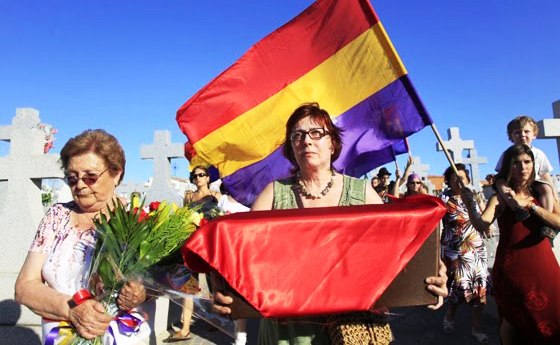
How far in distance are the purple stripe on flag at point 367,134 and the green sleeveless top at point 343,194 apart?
1671 millimetres

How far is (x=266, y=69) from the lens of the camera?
393 centimetres

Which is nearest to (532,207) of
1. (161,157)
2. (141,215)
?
(141,215)

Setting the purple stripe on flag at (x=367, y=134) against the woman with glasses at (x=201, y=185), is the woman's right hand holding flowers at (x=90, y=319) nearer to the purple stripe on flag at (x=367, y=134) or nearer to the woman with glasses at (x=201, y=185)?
the purple stripe on flag at (x=367, y=134)

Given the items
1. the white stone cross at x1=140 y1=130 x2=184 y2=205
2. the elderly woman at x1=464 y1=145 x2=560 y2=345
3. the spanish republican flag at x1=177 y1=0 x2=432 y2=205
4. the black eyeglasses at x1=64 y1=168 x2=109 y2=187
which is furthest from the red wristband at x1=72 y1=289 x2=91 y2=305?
the white stone cross at x1=140 y1=130 x2=184 y2=205

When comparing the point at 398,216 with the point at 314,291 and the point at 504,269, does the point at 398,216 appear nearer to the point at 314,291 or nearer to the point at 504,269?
the point at 314,291

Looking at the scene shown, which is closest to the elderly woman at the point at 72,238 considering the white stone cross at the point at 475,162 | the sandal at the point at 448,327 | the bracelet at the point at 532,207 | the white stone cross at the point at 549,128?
the bracelet at the point at 532,207

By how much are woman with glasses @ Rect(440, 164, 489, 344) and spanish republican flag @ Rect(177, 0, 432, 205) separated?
165cm

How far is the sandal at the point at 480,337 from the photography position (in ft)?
14.9

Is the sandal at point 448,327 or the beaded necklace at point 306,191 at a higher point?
the beaded necklace at point 306,191

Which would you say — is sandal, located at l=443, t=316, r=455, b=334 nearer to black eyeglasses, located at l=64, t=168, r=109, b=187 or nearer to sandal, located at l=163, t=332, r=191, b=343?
sandal, located at l=163, t=332, r=191, b=343

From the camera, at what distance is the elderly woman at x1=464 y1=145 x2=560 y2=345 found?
2930 mm

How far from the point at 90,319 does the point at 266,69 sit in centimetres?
280

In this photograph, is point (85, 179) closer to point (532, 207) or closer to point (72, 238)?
point (72, 238)

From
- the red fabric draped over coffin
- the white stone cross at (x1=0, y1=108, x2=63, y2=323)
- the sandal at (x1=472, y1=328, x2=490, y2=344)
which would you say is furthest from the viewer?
the white stone cross at (x1=0, y1=108, x2=63, y2=323)
